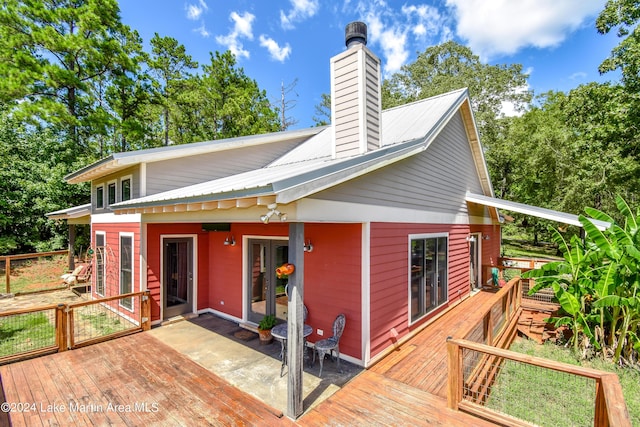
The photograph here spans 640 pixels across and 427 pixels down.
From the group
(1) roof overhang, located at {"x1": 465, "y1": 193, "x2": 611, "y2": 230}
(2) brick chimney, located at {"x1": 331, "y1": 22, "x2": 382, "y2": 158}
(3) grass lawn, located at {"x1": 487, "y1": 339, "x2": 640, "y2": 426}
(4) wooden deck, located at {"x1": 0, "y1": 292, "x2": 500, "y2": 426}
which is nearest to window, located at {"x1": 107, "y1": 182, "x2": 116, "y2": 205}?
(4) wooden deck, located at {"x1": 0, "y1": 292, "x2": 500, "y2": 426}

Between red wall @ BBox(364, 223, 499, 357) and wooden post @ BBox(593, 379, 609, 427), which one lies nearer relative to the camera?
wooden post @ BBox(593, 379, 609, 427)

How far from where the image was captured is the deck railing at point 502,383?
3047mm

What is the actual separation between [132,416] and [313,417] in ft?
8.02

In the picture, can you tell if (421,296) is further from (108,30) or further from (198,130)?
(108,30)

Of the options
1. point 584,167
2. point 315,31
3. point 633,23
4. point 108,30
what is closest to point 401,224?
point 315,31

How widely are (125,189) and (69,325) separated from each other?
362 centimetres

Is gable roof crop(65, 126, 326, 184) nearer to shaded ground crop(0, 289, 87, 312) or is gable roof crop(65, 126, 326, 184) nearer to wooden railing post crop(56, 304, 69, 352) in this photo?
wooden railing post crop(56, 304, 69, 352)

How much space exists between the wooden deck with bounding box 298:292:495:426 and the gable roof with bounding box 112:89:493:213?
2.86 metres

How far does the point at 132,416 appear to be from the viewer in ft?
13.0

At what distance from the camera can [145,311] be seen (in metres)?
6.90

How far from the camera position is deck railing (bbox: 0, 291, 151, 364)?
5.76m

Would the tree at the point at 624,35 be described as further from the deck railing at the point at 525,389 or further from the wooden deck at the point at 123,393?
the wooden deck at the point at 123,393

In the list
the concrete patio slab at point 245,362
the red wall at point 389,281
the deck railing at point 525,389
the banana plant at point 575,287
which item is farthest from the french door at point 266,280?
the banana plant at point 575,287

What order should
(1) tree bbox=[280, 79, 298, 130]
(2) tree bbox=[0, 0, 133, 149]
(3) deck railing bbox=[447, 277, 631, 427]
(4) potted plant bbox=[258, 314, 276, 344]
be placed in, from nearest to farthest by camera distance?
(3) deck railing bbox=[447, 277, 631, 427] → (4) potted plant bbox=[258, 314, 276, 344] → (2) tree bbox=[0, 0, 133, 149] → (1) tree bbox=[280, 79, 298, 130]
